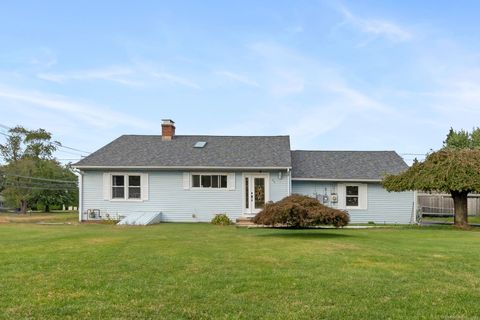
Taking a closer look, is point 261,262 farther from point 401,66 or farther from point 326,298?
point 401,66

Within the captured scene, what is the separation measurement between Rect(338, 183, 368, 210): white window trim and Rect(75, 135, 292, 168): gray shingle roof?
122 inches

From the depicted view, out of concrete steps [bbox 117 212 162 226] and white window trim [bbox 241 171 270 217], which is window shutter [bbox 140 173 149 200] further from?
white window trim [bbox 241 171 270 217]

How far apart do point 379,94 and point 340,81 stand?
2.89 m

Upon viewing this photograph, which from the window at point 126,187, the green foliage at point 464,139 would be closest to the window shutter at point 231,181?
the window at point 126,187

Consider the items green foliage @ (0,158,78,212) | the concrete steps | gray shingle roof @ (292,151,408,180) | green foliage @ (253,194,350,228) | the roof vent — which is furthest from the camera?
green foliage @ (0,158,78,212)

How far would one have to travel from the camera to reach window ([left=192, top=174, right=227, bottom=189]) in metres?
22.5

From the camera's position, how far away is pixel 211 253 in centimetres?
945

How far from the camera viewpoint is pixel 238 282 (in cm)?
643

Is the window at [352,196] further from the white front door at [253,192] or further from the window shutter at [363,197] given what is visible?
the white front door at [253,192]

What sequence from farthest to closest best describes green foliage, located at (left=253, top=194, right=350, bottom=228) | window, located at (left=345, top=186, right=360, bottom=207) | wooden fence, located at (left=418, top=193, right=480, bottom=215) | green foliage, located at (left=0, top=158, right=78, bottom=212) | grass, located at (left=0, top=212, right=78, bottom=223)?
1. green foliage, located at (left=0, top=158, right=78, bottom=212)
2. wooden fence, located at (left=418, top=193, right=480, bottom=215)
3. grass, located at (left=0, top=212, right=78, bottom=223)
4. window, located at (left=345, top=186, right=360, bottom=207)
5. green foliage, located at (left=253, top=194, right=350, bottom=228)

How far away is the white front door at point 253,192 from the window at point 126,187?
5161mm

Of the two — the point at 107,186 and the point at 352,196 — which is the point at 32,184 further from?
the point at 352,196

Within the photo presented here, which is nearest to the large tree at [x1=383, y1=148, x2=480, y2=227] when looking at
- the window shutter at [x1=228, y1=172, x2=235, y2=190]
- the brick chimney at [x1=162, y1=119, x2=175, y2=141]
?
the window shutter at [x1=228, y1=172, x2=235, y2=190]

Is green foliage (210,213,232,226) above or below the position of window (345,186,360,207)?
below
